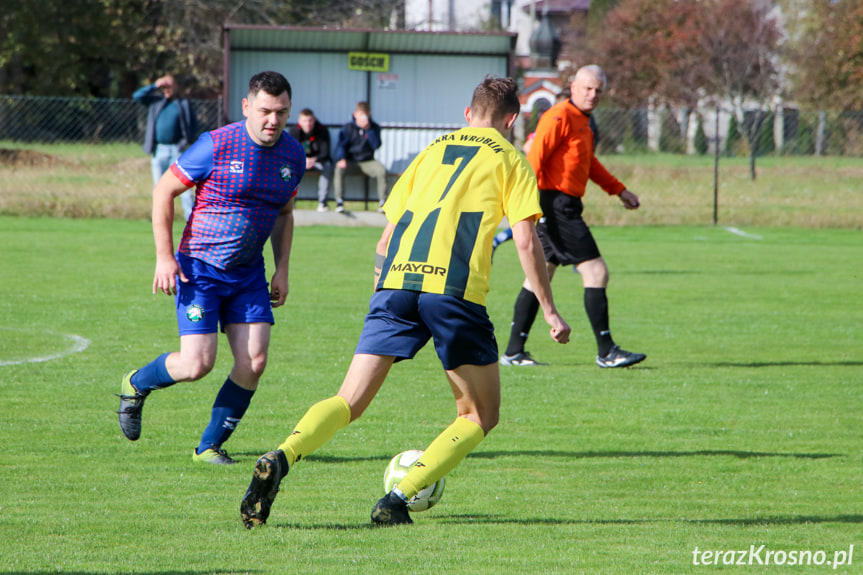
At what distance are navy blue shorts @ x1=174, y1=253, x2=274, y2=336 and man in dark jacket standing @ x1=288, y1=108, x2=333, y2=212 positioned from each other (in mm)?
15058

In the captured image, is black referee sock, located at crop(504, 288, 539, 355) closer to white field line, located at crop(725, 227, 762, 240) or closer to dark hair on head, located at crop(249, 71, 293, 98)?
dark hair on head, located at crop(249, 71, 293, 98)

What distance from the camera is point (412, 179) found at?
4.63 meters

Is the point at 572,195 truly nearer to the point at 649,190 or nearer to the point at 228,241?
the point at 228,241

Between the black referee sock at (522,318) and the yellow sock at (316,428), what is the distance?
175 inches

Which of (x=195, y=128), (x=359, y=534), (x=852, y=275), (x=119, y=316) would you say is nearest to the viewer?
(x=359, y=534)

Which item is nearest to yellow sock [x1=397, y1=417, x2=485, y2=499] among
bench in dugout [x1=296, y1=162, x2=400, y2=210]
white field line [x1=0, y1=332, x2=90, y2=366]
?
white field line [x1=0, y1=332, x2=90, y2=366]

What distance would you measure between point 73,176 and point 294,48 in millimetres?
5301

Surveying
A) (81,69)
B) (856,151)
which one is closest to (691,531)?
(856,151)

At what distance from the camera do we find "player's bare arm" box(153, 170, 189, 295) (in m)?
5.21

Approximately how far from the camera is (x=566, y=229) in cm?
859

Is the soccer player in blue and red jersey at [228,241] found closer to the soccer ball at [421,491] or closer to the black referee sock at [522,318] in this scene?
the soccer ball at [421,491]

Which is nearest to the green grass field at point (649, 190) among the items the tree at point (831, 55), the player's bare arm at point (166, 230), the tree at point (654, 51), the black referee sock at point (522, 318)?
the black referee sock at point (522, 318)

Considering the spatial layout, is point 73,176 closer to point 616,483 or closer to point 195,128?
point 195,128

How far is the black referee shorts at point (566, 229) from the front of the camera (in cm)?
858
